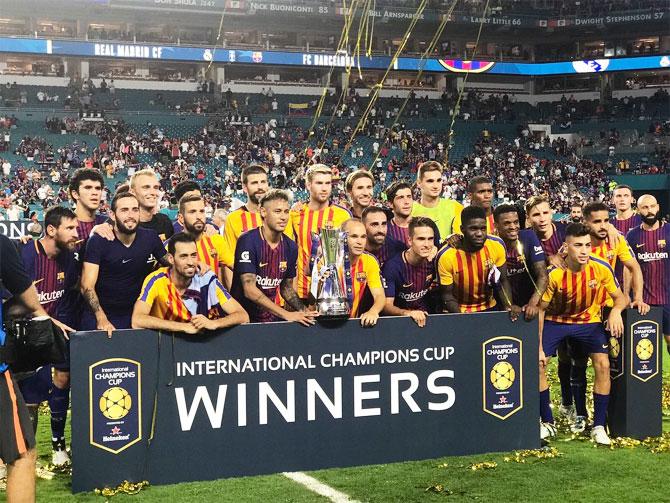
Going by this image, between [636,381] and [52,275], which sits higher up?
[52,275]

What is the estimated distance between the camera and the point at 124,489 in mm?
6008

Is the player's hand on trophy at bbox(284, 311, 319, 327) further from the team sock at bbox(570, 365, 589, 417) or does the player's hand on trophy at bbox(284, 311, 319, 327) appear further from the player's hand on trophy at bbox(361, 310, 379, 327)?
the team sock at bbox(570, 365, 589, 417)

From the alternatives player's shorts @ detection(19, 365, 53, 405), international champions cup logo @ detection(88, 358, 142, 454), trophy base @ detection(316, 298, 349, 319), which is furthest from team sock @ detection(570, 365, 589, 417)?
player's shorts @ detection(19, 365, 53, 405)

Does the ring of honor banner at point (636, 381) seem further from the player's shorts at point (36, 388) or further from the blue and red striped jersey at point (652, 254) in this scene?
the player's shorts at point (36, 388)

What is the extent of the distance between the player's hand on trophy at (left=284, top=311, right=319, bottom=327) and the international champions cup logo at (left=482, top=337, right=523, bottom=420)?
1.37 m

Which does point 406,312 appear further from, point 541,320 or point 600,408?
point 600,408

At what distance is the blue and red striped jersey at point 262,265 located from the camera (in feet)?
22.6

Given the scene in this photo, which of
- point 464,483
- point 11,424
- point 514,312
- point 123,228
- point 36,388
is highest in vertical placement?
point 123,228

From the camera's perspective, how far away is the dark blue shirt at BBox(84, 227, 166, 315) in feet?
22.0

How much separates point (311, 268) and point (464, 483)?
77.7 inches

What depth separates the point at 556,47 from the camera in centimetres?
5128

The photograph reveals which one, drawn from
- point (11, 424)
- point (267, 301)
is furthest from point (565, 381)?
point (11, 424)

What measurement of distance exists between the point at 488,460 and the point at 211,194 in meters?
25.5

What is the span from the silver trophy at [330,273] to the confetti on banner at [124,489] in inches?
65.5
